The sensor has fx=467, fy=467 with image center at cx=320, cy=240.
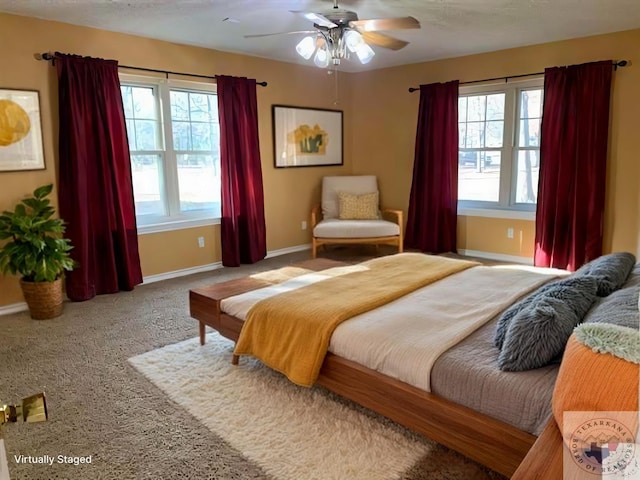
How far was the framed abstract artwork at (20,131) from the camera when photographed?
3646 mm

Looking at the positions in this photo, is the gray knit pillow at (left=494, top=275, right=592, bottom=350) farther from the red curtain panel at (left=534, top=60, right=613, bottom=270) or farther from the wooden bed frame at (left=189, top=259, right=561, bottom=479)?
the red curtain panel at (left=534, top=60, right=613, bottom=270)

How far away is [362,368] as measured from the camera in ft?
6.83

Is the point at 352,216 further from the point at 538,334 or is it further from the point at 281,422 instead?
the point at 538,334

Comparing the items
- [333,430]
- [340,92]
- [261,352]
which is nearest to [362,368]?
[333,430]

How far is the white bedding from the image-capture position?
1.96 meters

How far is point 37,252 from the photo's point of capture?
3.51m

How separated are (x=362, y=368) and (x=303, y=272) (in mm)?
1310

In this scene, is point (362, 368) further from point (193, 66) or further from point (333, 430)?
point (193, 66)

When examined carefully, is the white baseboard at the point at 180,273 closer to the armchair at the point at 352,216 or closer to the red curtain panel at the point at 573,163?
the armchair at the point at 352,216

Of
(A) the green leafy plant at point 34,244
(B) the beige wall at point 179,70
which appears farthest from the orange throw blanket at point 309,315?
(B) the beige wall at point 179,70

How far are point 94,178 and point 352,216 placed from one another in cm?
291

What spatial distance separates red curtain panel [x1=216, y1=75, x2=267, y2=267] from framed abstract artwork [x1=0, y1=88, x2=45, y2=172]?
5.64ft

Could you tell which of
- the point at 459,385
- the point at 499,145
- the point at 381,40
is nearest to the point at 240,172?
the point at 381,40

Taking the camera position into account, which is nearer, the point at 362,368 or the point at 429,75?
the point at 362,368
